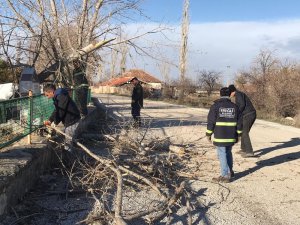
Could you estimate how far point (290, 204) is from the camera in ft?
23.2

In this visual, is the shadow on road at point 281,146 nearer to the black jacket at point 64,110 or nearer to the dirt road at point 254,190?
the dirt road at point 254,190

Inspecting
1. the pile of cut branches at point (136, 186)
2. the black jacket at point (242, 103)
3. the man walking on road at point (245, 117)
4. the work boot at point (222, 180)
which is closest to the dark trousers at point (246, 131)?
the man walking on road at point (245, 117)

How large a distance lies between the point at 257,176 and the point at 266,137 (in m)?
6.77

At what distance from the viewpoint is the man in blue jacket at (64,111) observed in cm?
859

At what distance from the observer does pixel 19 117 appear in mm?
7758

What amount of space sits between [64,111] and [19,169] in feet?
9.17

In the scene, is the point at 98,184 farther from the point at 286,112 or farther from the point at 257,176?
the point at 286,112

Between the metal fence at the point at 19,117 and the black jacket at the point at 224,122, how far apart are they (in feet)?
10.6

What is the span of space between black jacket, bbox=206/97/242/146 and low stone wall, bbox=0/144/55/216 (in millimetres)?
2963

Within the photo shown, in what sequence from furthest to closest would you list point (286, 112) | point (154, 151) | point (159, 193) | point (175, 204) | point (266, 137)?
point (286, 112)
point (266, 137)
point (154, 151)
point (159, 193)
point (175, 204)

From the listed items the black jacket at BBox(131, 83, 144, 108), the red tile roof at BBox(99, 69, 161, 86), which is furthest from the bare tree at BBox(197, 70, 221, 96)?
the black jacket at BBox(131, 83, 144, 108)

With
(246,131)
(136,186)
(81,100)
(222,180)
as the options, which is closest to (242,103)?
(246,131)

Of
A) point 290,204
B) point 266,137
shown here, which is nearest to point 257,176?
point 290,204

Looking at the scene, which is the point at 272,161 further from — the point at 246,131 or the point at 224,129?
the point at 224,129
